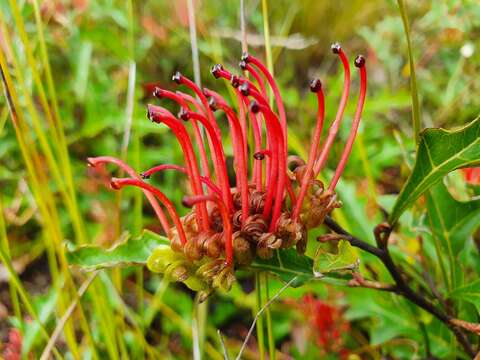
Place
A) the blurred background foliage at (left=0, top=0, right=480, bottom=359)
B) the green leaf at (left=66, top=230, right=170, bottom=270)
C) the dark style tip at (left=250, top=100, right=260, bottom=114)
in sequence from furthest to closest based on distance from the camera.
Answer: the blurred background foliage at (left=0, top=0, right=480, bottom=359)
the green leaf at (left=66, top=230, right=170, bottom=270)
the dark style tip at (left=250, top=100, right=260, bottom=114)

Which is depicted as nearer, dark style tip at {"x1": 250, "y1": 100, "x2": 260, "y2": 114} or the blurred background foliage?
dark style tip at {"x1": 250, "y1": 100, "x2": 260, "y2": 114}

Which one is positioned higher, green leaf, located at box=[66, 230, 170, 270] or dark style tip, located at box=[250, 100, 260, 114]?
dark style tip, located at box=[250, 100, 260, 114]

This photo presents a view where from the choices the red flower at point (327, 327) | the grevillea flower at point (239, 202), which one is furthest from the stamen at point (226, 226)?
the red flower at point (327, 327)

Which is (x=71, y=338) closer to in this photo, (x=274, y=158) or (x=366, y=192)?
(x=274, y=158)

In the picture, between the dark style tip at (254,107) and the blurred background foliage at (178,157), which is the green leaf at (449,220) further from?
the dark style tip at (254,107)

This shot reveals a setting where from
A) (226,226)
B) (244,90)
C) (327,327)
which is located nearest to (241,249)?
(226,226)

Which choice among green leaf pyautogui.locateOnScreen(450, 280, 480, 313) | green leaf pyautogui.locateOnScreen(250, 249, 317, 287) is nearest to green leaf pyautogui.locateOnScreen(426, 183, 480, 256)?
green leaf pyautogui.locateOnScreen(450, 280, 480, 313)

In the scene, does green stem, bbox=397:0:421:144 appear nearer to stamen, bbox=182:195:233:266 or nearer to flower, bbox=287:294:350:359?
stamen, bbox=182:195:233:266

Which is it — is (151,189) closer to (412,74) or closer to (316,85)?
(316,85)
